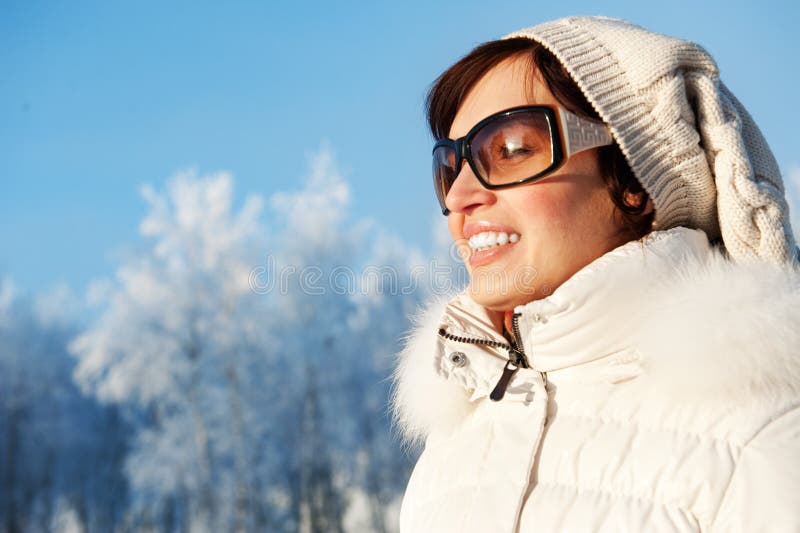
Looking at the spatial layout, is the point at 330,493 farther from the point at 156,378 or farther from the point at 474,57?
the point at 474,57

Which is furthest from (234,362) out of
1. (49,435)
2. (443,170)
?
(443,170)

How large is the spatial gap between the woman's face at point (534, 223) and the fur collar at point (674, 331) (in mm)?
125

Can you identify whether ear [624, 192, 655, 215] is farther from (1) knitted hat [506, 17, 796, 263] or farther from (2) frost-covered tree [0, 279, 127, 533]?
(2) frost-covered tree [0, 279, 127, 533]

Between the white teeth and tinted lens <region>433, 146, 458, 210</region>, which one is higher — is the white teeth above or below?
below

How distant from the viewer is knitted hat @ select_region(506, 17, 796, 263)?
1654 millimetres

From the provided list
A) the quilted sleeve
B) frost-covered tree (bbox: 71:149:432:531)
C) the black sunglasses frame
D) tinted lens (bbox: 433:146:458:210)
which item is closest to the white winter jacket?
the quilted sleeve

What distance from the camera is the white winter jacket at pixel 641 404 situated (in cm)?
135

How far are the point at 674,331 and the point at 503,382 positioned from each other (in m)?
0.43

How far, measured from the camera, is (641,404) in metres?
1.52

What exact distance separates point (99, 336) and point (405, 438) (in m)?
18.3

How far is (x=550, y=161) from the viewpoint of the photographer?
174cm

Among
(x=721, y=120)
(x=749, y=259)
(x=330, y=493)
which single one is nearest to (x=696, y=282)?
(x=749, y=259)

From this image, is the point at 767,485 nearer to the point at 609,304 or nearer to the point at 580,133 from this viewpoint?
the point at 609,304

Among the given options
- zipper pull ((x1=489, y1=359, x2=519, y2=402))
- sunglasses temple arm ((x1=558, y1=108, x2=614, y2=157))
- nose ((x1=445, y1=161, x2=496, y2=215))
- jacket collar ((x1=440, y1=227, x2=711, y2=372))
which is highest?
sunglasses temple arm ((x1=558, y1=108, x2=614, y2=157))
